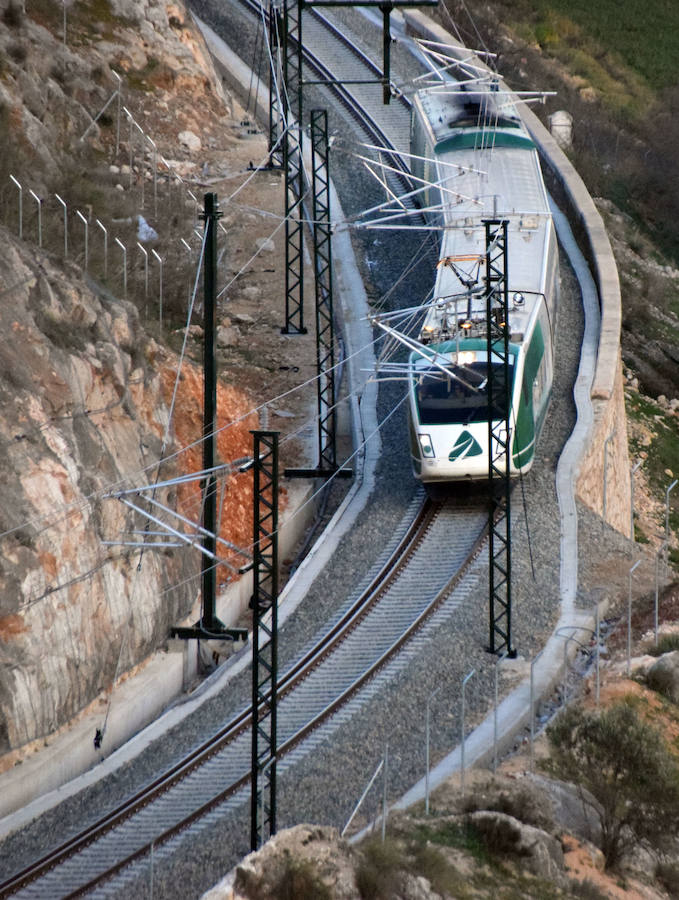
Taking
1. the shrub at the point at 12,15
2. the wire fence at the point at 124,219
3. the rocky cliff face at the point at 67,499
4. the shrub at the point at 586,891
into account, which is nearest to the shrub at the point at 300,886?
the shrub at the point at 586,891

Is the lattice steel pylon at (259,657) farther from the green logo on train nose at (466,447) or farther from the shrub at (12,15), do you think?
the shrub at (12,15)

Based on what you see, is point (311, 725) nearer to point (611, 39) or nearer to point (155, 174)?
point (155, 174)

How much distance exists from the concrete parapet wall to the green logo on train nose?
15.7 feet

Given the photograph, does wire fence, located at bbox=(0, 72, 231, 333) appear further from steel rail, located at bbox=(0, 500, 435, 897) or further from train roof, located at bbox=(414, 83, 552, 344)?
steel rail, located at bbox=(0, 500, 435, 897)

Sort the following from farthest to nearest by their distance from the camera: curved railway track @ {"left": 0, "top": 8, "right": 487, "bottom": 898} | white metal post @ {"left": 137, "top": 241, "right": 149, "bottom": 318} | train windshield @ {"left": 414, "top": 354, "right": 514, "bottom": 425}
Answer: white metal post @ {"left": 137, "top": 241, "right": 149, "bottom": 318} < train windshield @ {"left": 414, "top": 354, "right": 514, "bottom": 425} < curved railway track @ {"left": 0, "top": 8, "right": 487, "bottom": 898}

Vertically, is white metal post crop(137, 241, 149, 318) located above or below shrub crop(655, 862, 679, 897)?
above

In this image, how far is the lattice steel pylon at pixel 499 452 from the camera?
3139 cm

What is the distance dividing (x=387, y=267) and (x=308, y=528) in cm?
1417

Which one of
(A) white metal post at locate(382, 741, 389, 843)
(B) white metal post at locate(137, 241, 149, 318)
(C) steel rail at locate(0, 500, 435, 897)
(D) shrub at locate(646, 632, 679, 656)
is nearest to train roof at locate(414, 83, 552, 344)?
(C) steel rail at locate(0, 500, 435, 897)

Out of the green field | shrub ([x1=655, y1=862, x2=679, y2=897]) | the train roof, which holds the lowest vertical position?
shrub ([x1=655, y1=862, x2=679, y2=897])

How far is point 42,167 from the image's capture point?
44281mm

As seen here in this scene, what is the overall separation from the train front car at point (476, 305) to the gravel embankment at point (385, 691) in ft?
6.36

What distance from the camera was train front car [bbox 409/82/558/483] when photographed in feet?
117

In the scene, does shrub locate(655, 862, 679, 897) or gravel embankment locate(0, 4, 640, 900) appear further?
gravel embankment locate(0, 4, 640, 900)
